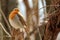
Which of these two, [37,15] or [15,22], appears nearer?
[37,15]

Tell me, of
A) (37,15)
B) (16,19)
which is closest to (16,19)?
(16,19)

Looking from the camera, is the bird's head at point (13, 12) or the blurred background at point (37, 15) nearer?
the blurred background at point (37, 15)

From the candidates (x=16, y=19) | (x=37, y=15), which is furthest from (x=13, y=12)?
(x=37, y=15)

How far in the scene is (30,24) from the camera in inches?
51.1

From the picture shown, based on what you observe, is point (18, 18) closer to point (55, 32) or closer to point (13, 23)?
point (13, 23)

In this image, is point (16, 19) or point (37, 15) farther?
point (16, 19)

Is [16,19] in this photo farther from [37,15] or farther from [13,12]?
[37,15]

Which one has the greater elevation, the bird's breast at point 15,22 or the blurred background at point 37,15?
the blurred background at point 37,15

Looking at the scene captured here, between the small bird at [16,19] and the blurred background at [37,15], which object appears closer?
the blurred background at [37,15]

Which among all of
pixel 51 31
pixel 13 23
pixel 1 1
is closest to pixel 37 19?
pixel 51 31

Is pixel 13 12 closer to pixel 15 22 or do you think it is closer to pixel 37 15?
pixel 15 22

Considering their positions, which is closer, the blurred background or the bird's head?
the blurred background

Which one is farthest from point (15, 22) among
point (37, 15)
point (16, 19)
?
point (37, 15)

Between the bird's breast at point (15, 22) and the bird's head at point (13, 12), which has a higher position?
the bird's head at point (13, 12)
